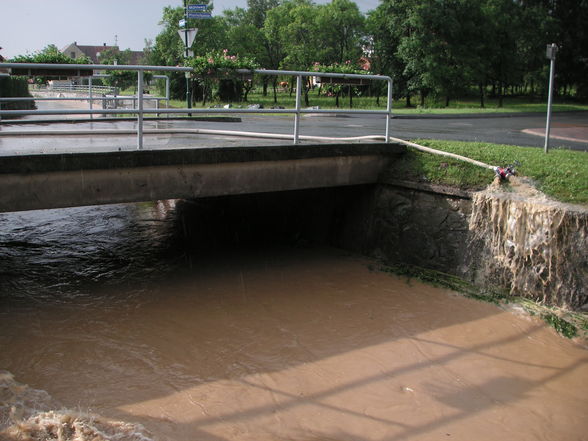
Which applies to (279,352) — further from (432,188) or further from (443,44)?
(443,44)

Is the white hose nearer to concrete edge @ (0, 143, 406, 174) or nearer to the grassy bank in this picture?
concrete edge @ (0, 143, 406, 174)

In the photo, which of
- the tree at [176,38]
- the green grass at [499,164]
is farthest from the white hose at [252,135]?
the tree at [176,38]

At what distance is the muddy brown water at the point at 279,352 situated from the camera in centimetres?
567

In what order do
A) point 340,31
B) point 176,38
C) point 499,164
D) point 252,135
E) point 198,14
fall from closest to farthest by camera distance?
1. point 499,164
2. point 252,135
3. point 198,14
4. point 340,31
5. point 176,38

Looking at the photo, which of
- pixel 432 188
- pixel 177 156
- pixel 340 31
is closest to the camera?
pixel 177 156

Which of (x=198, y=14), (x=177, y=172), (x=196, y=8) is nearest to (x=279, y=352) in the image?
(x=177, y=172)

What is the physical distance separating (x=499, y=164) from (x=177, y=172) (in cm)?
490

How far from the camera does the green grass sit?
8.39 m

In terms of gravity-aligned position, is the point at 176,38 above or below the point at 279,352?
above

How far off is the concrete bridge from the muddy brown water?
1495mm

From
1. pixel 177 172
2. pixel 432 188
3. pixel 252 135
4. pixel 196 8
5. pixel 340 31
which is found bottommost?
pixel 432 188

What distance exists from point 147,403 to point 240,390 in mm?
925

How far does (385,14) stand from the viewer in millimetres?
41406

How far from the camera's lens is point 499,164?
9.30 m
